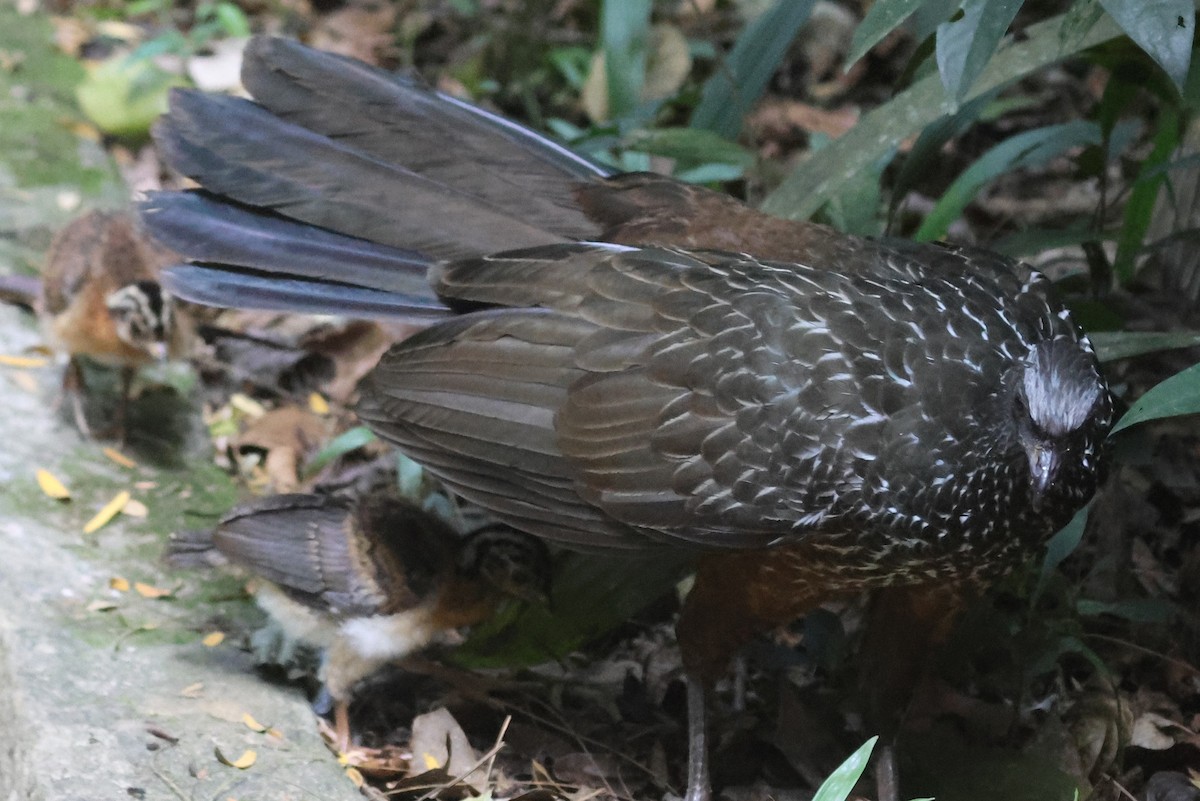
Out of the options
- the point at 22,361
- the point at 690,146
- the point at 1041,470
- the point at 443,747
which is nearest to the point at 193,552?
the point at 443,747

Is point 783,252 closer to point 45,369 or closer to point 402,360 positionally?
point 402,360

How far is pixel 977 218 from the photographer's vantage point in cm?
538

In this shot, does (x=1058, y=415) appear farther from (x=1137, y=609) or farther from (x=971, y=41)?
(x=971, y=41)

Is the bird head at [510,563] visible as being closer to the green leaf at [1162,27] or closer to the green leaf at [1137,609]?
the green leaf at [1137,609]

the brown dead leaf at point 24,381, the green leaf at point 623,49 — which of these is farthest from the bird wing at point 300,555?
the green leaf at point 623,49

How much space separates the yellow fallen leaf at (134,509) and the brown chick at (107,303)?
361 mm

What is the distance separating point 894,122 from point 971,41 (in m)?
1.46

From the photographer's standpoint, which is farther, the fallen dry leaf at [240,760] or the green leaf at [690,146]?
the green leaf at [690,146]

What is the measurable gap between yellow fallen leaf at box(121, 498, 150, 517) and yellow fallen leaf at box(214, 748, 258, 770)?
3.81ft

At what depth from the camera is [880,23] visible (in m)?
2.34

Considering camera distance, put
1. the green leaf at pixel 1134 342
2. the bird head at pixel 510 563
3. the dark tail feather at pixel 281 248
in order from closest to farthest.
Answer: the green leaf at pixel 1134 342 < the dark tail feather at pixel 281 248 < the bird head at pixel 510 563

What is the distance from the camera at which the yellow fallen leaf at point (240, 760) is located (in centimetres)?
302

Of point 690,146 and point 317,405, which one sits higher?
point 690,146

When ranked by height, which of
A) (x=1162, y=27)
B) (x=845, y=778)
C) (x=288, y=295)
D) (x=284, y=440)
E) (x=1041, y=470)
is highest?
(x=1162, y=27)
